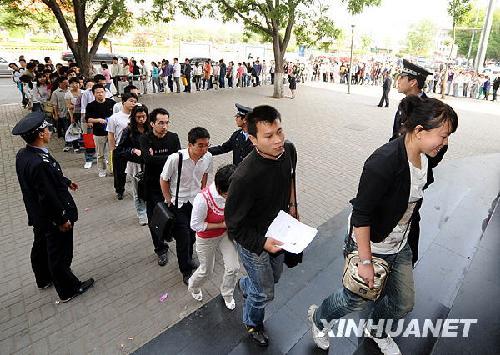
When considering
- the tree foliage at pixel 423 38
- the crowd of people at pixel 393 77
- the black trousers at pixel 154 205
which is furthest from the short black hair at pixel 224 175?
the tree foliage at pixel 423 38

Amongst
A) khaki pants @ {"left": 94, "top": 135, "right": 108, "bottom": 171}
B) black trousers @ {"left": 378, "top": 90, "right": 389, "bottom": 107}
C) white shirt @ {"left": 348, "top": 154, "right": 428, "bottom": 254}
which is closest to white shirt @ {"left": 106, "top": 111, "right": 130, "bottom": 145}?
khaki pants @ {"left": 94, "top": 135, "right": 108, "bottom": 171}

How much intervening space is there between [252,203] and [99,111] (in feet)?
16.9

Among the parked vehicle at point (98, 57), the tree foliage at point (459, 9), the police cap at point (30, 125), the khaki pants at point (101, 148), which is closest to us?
the police cap at point (30, 125)

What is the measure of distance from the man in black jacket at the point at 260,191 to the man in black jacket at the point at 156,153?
1.87m

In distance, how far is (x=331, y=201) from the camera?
5.70 meters

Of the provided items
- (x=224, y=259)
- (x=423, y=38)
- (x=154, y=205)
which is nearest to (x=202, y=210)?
(x=224, y=259)

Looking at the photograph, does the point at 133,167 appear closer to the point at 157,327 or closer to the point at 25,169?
the point at 25,169

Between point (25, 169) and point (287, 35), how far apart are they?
15.3 metres

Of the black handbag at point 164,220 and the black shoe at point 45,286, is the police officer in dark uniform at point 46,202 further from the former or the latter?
the black handbag at point 164,220

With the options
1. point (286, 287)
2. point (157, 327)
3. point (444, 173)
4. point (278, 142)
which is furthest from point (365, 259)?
point (444, 173)

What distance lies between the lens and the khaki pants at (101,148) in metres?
6.49

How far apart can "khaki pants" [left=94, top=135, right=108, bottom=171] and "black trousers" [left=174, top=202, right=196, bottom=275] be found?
3724mm

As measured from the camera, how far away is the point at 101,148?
657 centimetres

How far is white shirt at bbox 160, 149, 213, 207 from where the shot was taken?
3406 mm
